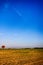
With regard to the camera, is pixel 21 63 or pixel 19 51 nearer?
pixel 21 63

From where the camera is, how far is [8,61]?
5.91 m

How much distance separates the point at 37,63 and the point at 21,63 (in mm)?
575

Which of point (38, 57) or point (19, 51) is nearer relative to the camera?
point (38, 57)

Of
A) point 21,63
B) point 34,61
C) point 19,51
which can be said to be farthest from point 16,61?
point 19,51

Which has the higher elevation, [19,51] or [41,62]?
[19,51]

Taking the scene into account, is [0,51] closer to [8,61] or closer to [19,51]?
[19,51]

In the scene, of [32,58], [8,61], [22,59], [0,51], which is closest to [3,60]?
[8,61]

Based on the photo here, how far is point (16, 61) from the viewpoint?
233 inches

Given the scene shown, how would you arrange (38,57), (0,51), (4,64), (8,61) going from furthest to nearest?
(0,51) < (38,57) < (8,61) < (4,64)

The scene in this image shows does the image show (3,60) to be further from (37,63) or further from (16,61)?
(37,63)

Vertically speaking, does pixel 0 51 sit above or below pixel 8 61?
above

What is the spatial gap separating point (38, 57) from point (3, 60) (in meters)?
1.34

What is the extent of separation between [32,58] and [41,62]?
1.44ft

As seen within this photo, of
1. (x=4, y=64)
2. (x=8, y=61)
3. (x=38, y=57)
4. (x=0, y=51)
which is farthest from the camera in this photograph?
(x=0, y=51)
